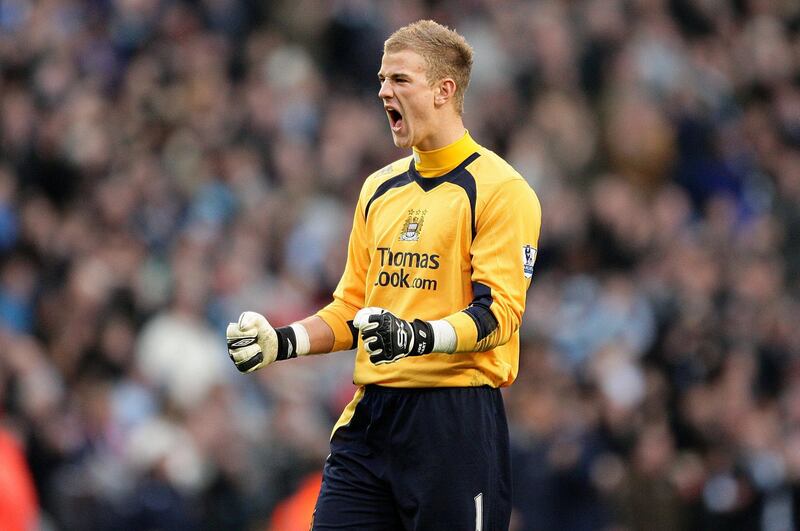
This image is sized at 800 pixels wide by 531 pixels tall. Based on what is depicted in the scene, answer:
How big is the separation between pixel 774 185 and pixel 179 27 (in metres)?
6.33

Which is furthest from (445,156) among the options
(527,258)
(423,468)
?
(423,468)

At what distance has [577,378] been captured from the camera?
1281 centimetres

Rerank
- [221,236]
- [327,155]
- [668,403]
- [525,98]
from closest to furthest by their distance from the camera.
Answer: [668,403] < [221,236] < [327,155] < [525,98]

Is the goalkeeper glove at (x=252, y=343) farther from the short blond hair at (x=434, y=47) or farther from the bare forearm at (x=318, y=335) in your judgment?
the short blond hair at (x=434, y=47)

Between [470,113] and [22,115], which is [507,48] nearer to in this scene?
[470,113]

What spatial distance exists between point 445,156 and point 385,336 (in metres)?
1.01

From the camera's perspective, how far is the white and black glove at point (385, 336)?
5293 mm

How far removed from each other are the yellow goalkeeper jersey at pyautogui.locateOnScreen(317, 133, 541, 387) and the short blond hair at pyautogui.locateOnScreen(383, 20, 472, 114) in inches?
10.6

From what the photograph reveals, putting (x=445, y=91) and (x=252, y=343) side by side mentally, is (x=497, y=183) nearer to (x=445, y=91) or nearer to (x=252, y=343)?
(x=445, y=91)

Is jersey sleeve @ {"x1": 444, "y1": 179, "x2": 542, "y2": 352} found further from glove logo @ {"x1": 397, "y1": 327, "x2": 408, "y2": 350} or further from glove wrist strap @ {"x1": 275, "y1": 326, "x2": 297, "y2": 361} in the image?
glove wrist strap @ {"x1": 275, "y1": 326, "x2": 297, "y2": 361}

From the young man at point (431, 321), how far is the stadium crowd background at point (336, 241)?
353 cm

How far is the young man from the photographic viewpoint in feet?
19.0

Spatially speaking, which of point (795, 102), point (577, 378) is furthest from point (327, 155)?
point (795, 102)

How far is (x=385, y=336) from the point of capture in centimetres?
529
